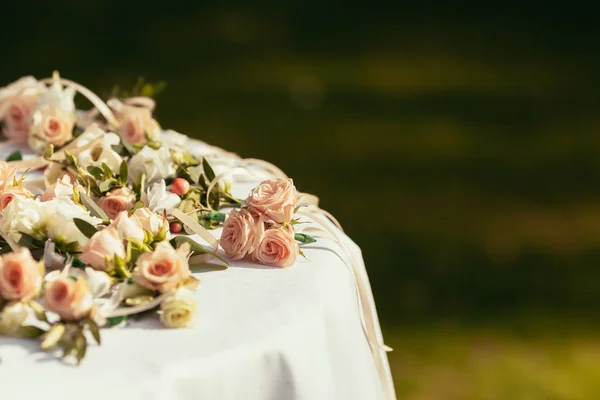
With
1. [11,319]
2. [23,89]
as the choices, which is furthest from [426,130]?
[11,319]

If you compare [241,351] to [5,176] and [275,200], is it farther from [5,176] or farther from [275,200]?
[5,176]

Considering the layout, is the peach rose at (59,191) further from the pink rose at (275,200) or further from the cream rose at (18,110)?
the cream rose at (18,110)

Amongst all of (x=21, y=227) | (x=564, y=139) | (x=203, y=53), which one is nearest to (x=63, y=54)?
(x=203, y=53)

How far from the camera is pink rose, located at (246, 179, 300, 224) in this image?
1504 mm

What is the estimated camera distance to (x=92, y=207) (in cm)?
153

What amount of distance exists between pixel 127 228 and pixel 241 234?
0.19m

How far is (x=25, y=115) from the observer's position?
7.29ft

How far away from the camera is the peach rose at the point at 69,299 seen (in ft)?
4.00

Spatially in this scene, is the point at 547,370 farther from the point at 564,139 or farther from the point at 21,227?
the point at 564,139

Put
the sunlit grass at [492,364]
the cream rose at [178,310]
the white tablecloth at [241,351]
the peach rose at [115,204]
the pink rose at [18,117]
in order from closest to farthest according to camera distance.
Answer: the white tablecloth at [241,351]
the cream rose at [178,310]
the peach rose at [115,204]
the pink rose at [18,117]
the sunlit grass at [492,364]

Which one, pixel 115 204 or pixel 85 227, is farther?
pixel 115 204

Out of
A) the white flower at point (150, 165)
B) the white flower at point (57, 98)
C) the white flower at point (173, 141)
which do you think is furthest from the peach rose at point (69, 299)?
the white flower at point (57, 98)

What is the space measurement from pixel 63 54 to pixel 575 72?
501 centimetres

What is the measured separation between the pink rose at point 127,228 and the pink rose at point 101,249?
0.03 meters
